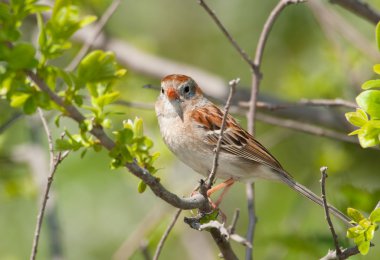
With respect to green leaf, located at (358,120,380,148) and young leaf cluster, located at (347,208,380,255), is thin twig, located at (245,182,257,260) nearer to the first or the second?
young leaf cluster, located at (347,208,380,255)

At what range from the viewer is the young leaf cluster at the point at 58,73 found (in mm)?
1788

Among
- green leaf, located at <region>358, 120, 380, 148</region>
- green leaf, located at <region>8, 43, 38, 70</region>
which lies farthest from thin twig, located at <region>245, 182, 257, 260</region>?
green leaf, located at <region>8, 43, 38, 70</region>

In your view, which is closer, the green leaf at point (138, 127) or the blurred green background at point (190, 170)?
the green leaf at point (138, 127)

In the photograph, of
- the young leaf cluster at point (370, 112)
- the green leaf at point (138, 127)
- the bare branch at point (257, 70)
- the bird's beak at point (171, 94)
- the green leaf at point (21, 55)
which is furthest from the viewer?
the bird's beak at point (171, 94)

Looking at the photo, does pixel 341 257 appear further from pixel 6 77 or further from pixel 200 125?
pixel 200 125

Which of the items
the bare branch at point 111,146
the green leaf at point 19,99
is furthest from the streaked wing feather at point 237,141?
the green leaf at point 19,99

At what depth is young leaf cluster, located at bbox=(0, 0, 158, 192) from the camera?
5.87ft

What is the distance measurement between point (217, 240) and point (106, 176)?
3387 mm

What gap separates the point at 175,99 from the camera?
11.6ft

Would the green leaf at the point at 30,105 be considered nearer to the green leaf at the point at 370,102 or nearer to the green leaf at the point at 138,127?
the green leaf at the point at 138,127

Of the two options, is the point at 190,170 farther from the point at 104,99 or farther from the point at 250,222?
the point at 104,99

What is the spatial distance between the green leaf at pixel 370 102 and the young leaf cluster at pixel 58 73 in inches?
25.0

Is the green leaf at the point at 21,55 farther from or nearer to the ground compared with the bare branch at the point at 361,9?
farther from the ground

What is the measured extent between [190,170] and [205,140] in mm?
1473
